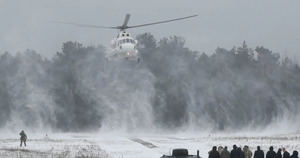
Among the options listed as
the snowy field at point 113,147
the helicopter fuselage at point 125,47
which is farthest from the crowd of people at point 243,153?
the helicopter fuselage at point 125,47

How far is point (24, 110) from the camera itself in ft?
324

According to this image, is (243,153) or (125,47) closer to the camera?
(243,153)

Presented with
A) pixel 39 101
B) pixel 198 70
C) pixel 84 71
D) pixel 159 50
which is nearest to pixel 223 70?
pixel 198 70

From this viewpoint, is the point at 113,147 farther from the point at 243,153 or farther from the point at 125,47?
the point at 243,153

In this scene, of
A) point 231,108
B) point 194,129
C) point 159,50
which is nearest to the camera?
point 194,129

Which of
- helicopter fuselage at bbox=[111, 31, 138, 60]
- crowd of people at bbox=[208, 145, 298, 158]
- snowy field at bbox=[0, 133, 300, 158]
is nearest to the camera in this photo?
crowd of people at bbox=[208, 145, 298, 158]

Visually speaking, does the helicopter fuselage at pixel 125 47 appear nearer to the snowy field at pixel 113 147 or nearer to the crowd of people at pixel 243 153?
the snowy field at pixel 113 147

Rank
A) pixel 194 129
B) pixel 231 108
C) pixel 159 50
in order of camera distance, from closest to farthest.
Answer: pixel 194 129
pixel 231 108
pixel 159 50

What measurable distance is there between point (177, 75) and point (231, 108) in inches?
456

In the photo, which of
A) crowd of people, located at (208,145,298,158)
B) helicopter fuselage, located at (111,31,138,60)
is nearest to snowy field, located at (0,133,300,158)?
helicopter fuselage, located at (111,31,138,60)

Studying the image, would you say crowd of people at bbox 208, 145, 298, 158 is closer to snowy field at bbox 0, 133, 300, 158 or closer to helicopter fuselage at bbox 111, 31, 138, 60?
snowy field at bbox 0, 133, 300, 158

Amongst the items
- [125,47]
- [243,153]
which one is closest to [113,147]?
[125,47]

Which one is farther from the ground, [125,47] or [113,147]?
[125,47]

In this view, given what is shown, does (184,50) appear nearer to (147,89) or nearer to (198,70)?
(198,70)
